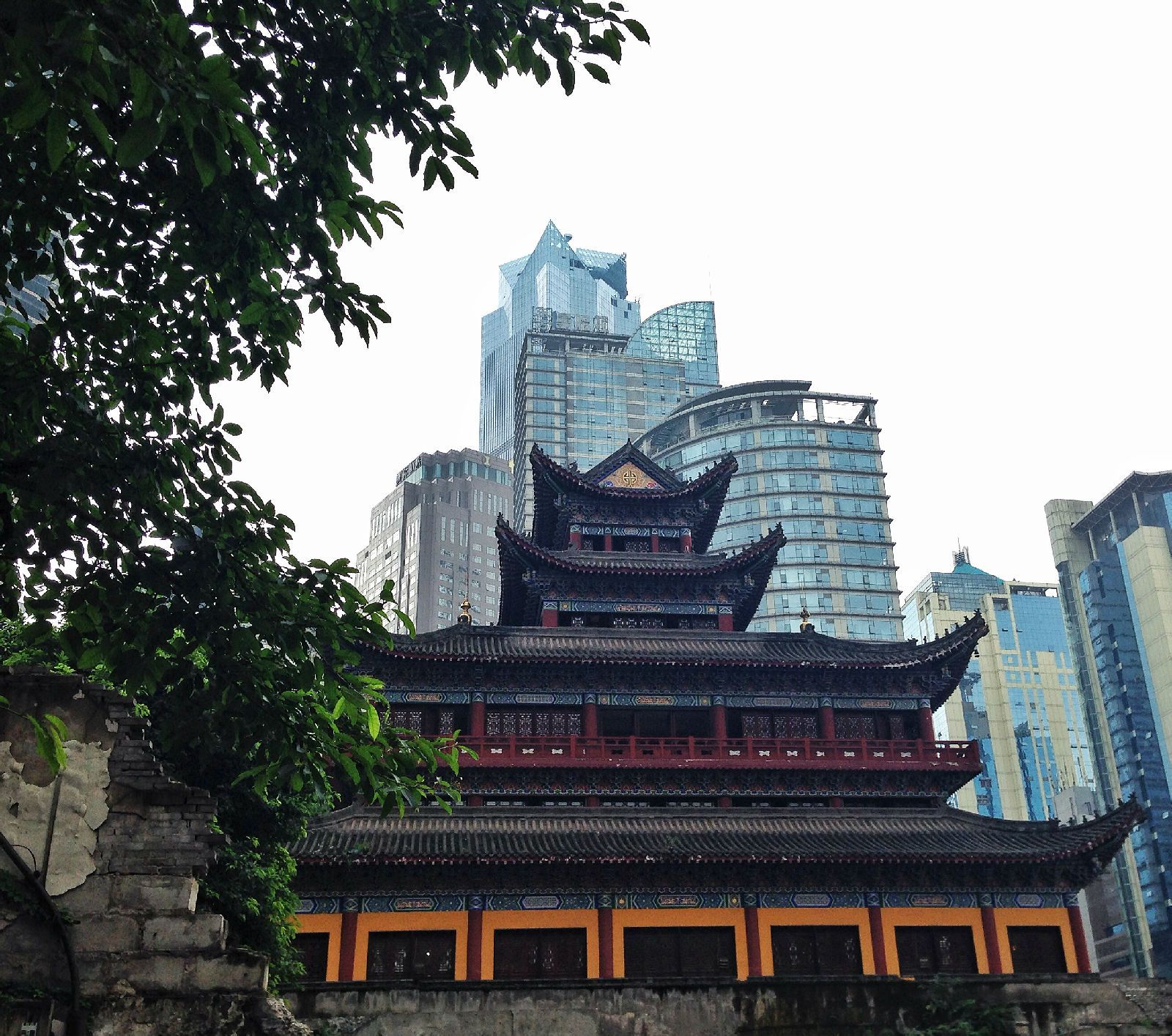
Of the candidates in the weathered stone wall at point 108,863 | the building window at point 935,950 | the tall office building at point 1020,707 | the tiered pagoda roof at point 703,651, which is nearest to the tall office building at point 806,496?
the tall office building at point 1020,707

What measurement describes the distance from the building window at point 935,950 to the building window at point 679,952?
428 cm

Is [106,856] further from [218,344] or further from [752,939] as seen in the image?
[752,939]

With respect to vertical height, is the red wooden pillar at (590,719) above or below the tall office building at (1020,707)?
below

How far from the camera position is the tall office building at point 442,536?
484 feet

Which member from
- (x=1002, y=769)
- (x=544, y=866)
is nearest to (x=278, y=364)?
(x=544, y=866)

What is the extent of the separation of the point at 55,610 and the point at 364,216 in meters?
3.89

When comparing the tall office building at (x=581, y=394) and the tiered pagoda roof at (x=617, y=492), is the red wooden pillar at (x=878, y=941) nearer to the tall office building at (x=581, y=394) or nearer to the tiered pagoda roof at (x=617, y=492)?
the tiered pagoda roof at (x=617, y=492)

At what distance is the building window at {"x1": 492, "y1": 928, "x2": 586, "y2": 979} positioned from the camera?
80.6 ft

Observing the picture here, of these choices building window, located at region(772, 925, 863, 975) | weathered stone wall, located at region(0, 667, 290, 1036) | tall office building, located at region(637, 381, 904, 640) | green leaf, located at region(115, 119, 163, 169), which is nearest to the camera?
green leaf, located at region(115, 119, 163, 169)

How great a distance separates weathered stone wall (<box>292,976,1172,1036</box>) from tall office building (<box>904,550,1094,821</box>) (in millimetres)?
94135

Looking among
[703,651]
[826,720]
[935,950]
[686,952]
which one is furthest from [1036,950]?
[703,651]

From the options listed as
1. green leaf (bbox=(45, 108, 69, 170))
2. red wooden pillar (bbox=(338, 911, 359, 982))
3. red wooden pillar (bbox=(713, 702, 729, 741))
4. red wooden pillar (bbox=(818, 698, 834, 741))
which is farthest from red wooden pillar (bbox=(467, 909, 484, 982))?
green leaf (bbox=(45, 108, 69, 170))

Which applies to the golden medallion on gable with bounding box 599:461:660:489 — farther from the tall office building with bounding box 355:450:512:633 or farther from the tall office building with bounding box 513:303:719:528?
the tall office building with bounding box 355:450:512:633

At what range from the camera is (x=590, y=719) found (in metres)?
29.2
